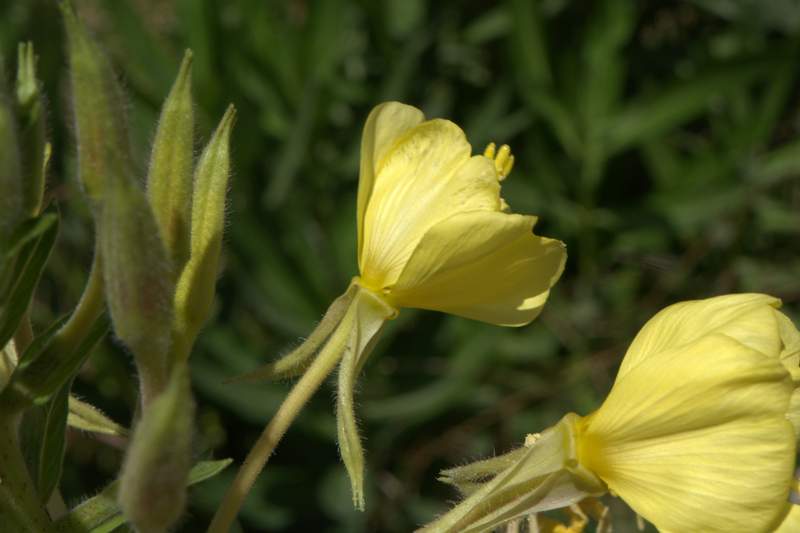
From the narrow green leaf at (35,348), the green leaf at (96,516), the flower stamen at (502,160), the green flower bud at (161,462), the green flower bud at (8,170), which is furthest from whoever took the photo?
the flower stamen at (502,160)

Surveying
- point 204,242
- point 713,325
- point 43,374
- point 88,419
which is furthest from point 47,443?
point 713,325

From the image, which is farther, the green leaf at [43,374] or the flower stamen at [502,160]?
the flower stamen at [502,160]

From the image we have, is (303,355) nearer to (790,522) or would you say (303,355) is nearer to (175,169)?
(175,169)

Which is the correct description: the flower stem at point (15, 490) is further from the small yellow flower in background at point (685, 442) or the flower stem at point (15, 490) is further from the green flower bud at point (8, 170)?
the small yellow flower in background at point (685, 442)

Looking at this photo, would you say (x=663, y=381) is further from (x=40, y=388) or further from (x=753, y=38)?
(x=753, y=38)

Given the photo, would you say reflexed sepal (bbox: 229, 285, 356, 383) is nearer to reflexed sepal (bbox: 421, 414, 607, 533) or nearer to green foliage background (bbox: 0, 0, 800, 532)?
reflexed sepal (bbox: 421, 414, 607, 533)

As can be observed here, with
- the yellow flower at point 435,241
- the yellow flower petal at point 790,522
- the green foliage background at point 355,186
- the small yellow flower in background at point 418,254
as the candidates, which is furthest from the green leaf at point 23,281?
the green foliage background at point 355,186
